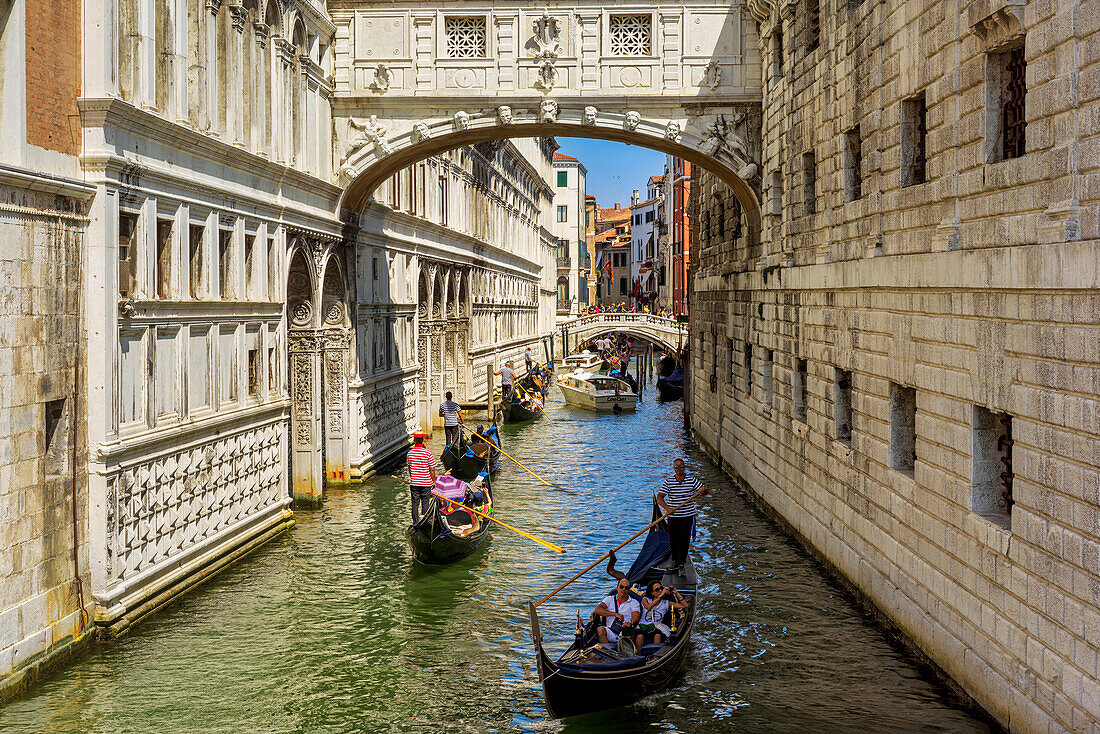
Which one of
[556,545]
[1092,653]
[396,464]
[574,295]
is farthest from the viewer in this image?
[574,295]

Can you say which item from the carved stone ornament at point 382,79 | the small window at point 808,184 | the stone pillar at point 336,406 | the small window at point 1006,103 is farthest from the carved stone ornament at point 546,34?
the small window at point 1006,103

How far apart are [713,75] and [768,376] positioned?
4.61 metres

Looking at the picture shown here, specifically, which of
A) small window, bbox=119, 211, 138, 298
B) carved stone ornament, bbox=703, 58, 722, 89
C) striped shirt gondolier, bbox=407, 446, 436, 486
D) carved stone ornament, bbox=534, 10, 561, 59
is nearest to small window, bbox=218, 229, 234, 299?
small window, bbox=119, 211, 138, 298

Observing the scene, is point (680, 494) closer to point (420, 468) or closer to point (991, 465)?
point (420, 468)

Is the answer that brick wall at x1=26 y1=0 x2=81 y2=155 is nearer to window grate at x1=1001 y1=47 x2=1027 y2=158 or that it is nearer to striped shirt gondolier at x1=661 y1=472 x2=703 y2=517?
striped shirt gondolier at x1=661 y1=472 x2=703 y2=517

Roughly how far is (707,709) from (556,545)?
219 inches

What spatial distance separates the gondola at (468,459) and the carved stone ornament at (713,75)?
6893 millimetres

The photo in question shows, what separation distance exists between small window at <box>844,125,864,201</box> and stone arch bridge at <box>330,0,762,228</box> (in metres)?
4.35

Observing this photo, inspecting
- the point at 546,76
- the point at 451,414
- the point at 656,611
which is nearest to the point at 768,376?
the point at 546,76

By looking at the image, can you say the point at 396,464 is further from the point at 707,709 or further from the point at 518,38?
the point at 707,709

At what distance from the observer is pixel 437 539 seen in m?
12.4

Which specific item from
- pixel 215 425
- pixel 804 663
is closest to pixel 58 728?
pixel 215 425

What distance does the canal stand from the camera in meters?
7.99

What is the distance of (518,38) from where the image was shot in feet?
52.8
